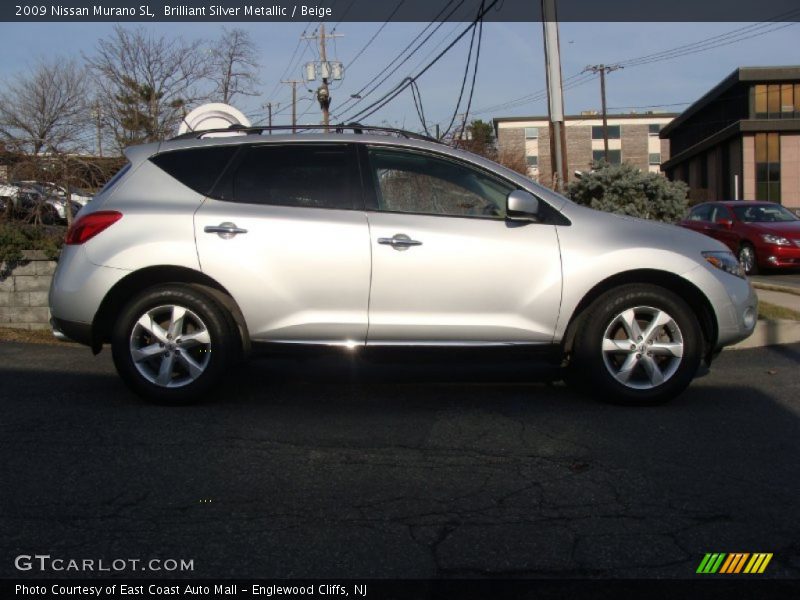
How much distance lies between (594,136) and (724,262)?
268ft

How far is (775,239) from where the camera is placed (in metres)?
16.2

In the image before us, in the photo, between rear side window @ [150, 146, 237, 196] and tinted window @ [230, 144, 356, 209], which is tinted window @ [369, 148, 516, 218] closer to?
tinted window @ [230, 144, 356, 209]

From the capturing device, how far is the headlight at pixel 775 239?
16141 mm

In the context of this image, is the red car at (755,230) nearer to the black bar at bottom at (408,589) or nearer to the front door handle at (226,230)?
the front door handle at (226,230)

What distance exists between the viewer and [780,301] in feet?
34.2

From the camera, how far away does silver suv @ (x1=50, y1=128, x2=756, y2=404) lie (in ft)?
18.6

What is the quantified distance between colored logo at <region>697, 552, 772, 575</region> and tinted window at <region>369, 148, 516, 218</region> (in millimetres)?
2980

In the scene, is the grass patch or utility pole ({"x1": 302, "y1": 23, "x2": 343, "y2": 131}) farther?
utility pole ({"x1": 302, "y1": 23, "x2": 343, "y2": 131})

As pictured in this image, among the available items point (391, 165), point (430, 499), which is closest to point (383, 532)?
point (430, 499)

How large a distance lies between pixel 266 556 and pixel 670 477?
6.86 ft

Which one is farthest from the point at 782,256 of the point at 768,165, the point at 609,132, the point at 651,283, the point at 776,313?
the point at 609,132

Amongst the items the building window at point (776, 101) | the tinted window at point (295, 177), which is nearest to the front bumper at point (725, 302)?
the tinted window at point (295, 177)

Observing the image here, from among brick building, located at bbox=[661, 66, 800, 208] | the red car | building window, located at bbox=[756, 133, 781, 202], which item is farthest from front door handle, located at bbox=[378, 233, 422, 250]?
building window, located at bbox=[756, 133, 781, 202]

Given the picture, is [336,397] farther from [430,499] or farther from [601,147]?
[601,147]
